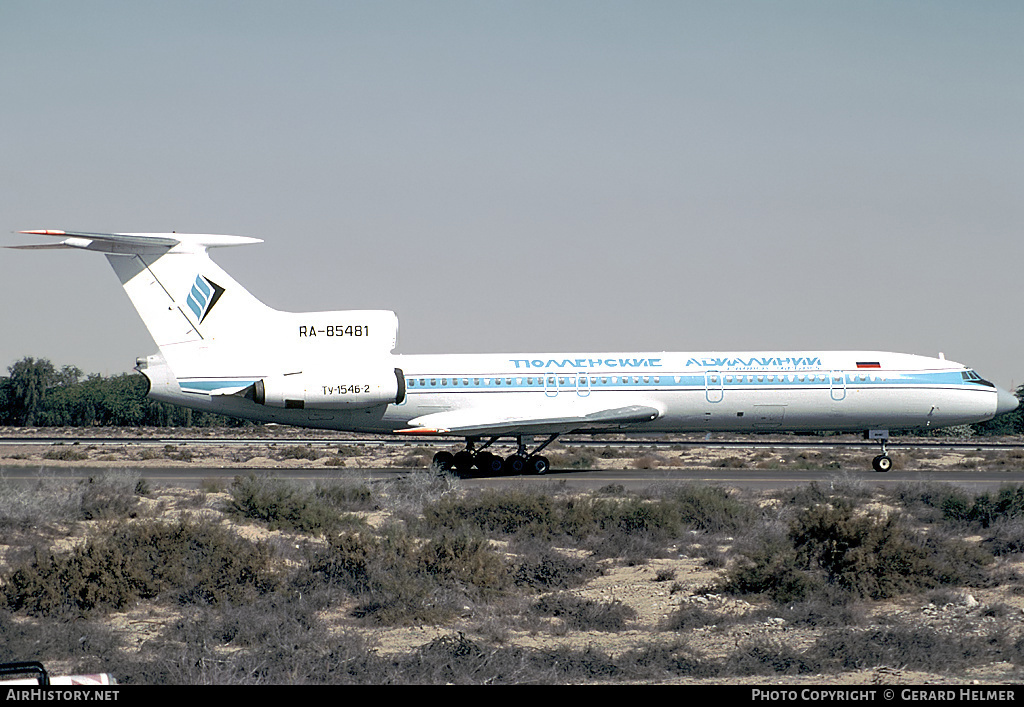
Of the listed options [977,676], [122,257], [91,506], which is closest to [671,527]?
[977,676]

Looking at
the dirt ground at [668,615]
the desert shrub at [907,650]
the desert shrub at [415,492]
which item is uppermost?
the desert shrub at [415,492]

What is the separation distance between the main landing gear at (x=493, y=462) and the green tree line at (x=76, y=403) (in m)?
69.0

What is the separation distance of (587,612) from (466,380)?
16.9 meters

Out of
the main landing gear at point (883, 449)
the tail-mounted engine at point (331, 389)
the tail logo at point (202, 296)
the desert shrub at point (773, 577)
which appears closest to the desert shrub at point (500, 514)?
the desert shrub at point (773, 577)

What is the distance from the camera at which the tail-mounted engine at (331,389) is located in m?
25.6

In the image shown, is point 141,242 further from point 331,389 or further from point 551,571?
point 551,571

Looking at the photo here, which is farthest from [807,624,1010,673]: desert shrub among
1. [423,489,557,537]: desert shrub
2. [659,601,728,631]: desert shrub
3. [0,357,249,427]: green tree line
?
[0,357,249,427]: green tree line

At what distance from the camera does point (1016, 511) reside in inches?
701

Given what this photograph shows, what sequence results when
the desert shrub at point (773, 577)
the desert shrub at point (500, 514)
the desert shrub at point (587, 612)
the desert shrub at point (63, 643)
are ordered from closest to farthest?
the desert shrub at point (63, 643) → the desert shrub at point (587, 612) → the desert shrub at point (773, 577) → the desert shrub at point (500, 514)

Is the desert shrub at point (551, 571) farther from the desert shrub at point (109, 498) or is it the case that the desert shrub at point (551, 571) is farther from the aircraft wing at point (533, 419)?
the aircraft wing at point (533, 419)

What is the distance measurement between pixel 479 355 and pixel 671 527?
12708 mm

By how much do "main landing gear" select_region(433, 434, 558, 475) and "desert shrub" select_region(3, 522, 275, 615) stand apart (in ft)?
47.5

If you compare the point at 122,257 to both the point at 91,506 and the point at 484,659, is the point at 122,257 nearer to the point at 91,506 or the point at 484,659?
the point at 91,506

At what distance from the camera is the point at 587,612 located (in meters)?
11.7
